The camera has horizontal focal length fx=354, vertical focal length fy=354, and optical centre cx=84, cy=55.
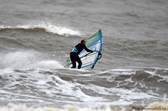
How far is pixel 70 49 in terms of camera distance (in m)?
15.3

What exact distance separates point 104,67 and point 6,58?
3.58m

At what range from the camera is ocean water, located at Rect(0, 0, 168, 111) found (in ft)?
26.7

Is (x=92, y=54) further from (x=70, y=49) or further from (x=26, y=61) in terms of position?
(x=70, y=49)

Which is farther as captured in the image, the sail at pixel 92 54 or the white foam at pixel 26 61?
the white foam at pixel 26 61

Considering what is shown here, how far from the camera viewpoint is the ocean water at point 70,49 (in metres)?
8.14

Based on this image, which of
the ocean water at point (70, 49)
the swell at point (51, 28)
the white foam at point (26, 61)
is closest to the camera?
the ocean water at point (70, 49)

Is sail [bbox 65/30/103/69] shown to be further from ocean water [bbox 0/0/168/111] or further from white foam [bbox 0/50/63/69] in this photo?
white foam [bbox 0/50/63/69]

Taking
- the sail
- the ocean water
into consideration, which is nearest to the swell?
the ocean water

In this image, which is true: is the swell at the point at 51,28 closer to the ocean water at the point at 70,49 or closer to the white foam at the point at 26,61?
the ocean water at the point at 70,49

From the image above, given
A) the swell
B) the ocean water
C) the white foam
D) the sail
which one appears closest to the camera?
the ocean water

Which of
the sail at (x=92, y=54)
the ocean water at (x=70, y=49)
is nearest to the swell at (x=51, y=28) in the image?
the ocean water at (x=70, y=49)

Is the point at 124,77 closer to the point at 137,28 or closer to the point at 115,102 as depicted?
the point at 115,102

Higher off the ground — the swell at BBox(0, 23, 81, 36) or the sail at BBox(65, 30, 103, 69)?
the sail at BBox(65, 30, 103, 69)

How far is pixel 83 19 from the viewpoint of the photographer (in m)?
21.6
